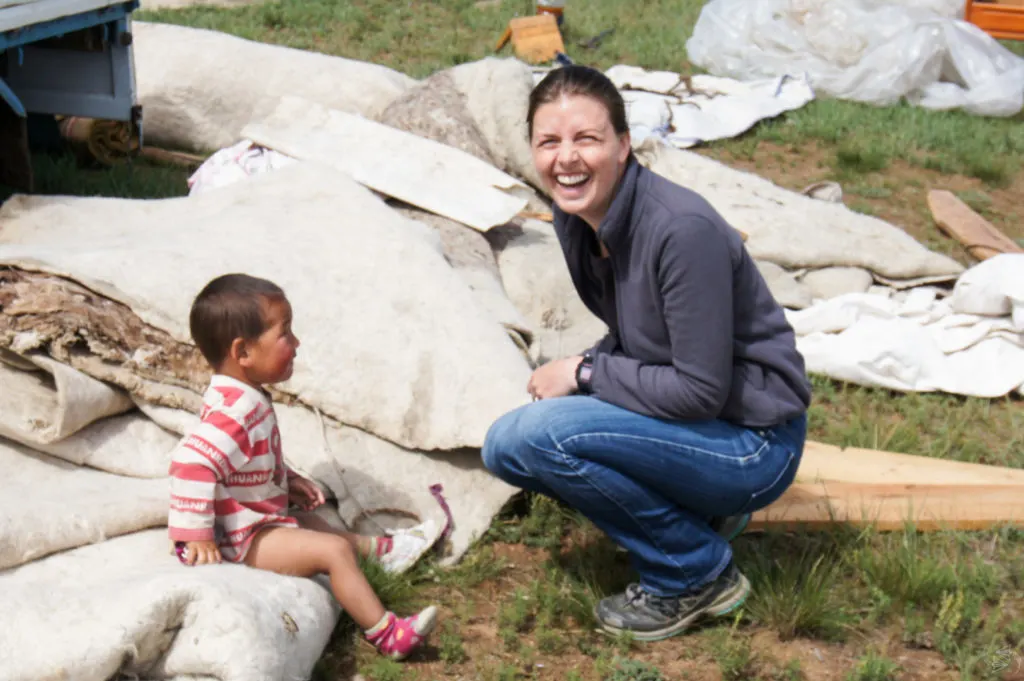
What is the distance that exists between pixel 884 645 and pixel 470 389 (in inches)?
57.5

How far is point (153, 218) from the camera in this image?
4688mm

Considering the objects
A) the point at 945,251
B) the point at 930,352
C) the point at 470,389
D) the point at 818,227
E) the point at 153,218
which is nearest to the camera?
the point at 470,389

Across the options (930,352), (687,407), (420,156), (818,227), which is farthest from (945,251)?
(687,407)

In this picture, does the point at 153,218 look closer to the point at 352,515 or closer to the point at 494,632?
the point at 352,515

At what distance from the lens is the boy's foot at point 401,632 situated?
10.3ft

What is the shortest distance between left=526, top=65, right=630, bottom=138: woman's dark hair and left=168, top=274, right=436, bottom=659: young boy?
87 cm

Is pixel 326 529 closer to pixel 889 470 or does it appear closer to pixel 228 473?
pixel 228 473

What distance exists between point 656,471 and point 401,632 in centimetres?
78

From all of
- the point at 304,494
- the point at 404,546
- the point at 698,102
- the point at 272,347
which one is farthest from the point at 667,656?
the point at 698,102

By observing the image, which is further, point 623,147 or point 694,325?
point 623,147

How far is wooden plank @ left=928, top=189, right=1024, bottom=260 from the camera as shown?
6559 mm

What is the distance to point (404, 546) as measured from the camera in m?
3.51

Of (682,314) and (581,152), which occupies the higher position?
(581,152)

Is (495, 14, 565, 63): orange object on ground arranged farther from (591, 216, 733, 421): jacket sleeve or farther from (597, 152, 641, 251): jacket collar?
(591, 216, 733, 421): jacket sleeve
